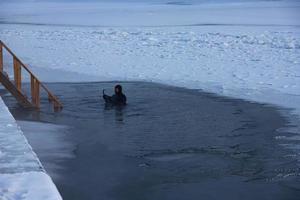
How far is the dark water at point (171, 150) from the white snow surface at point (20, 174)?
0.54m

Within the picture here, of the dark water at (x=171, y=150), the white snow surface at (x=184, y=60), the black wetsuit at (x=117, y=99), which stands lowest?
the dark water at (x=171, y=150)

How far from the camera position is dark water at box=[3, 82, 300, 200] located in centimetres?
606

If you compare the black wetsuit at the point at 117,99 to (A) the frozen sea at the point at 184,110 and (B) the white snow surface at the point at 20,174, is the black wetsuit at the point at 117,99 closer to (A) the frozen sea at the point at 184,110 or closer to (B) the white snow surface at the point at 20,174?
(A) the frozen sea at the point at 184,110

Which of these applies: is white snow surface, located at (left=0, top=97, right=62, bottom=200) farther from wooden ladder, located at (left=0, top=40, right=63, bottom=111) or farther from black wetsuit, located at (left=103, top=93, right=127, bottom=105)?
black wetsuit, located at (left=103, top=93, right=127, bottom=105)

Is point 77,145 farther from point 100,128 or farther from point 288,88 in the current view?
point 288,88

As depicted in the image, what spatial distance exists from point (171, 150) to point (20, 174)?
305cm

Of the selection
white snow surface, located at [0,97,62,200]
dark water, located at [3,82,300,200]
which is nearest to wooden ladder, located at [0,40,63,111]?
dark water, located at [3,82,300,200]

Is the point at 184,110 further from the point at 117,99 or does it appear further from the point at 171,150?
the point at 171,150

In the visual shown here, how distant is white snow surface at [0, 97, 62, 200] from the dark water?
0.54 meters

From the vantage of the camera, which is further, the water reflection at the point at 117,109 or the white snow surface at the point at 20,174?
the water reflection at the point at 117,109

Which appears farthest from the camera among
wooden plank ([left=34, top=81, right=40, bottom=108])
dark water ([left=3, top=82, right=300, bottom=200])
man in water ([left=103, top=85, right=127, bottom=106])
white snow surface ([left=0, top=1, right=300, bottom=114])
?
white snow surface ([left=0, top=1, right=300, bottom=114])

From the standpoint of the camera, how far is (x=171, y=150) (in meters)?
7.77

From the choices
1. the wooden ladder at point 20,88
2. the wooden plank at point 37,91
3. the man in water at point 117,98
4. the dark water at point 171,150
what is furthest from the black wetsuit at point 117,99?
the wooden plank at point 37,91

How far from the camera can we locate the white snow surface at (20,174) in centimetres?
462
